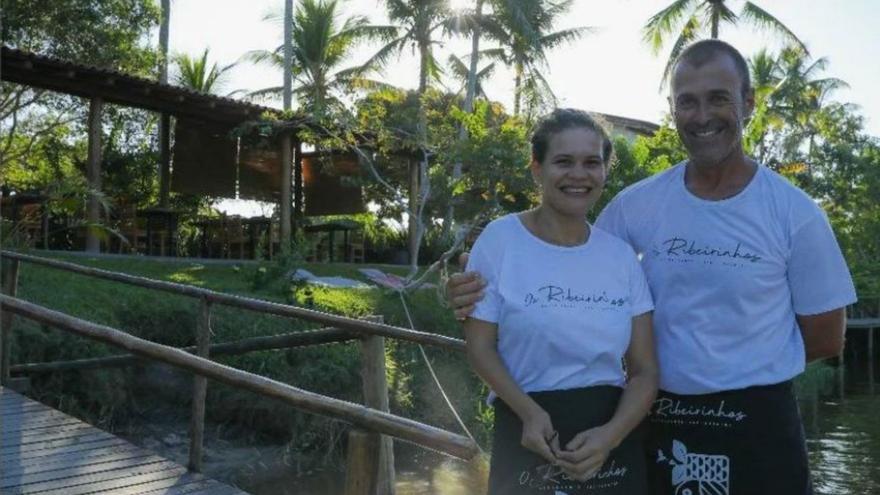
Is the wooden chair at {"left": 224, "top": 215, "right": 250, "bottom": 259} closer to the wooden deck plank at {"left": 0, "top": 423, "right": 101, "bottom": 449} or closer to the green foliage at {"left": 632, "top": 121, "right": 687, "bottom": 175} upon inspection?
the green foliage at {"left": 632, "top": 121, "right": 687, "bottom": 175}

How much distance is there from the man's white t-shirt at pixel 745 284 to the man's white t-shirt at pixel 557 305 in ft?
0.33

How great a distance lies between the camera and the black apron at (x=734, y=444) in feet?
6.13

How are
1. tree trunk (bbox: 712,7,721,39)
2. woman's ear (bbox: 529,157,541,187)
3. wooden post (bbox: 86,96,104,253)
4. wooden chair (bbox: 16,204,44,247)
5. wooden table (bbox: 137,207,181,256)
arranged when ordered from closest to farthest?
1. woman's ear (bbox: 529,157,541,187)
2. wooden chair (bbox: 16,204,44,247)
3. wooden post (bbox: 86,96,104,253)
4. wooden table (bbox: 137,207,181,256)
5. tree trunk (bbox: 712,7,721,39)

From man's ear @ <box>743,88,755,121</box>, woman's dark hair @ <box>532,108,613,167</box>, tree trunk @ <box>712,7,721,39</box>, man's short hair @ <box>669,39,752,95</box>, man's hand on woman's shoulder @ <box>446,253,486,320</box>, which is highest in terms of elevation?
tree trunk @ <box>712,7,721,39</box>

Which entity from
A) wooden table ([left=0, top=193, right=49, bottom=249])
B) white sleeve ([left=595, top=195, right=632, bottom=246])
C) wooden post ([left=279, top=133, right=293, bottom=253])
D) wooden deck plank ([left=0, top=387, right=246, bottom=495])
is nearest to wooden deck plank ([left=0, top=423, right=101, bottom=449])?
wooden deck plank ([left=0, top=387, right=246, bottom=495])

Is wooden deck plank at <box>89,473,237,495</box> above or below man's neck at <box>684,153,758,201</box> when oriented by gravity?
below

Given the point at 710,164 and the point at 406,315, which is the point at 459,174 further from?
the point at 710,164

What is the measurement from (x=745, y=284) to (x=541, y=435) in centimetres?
50

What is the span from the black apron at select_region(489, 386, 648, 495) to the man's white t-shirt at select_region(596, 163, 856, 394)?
17cm

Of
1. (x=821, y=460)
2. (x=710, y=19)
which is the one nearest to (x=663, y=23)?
(x=710, y=19)

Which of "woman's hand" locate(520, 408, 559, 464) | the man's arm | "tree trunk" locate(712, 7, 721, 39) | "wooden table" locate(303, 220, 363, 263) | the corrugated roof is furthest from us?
"tree trunk" locate(712, 7, 721, 39)

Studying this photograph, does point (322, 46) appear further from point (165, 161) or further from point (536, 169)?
point (536, 169)

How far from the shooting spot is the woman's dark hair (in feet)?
6.44

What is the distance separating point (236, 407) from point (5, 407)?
3418 mm
